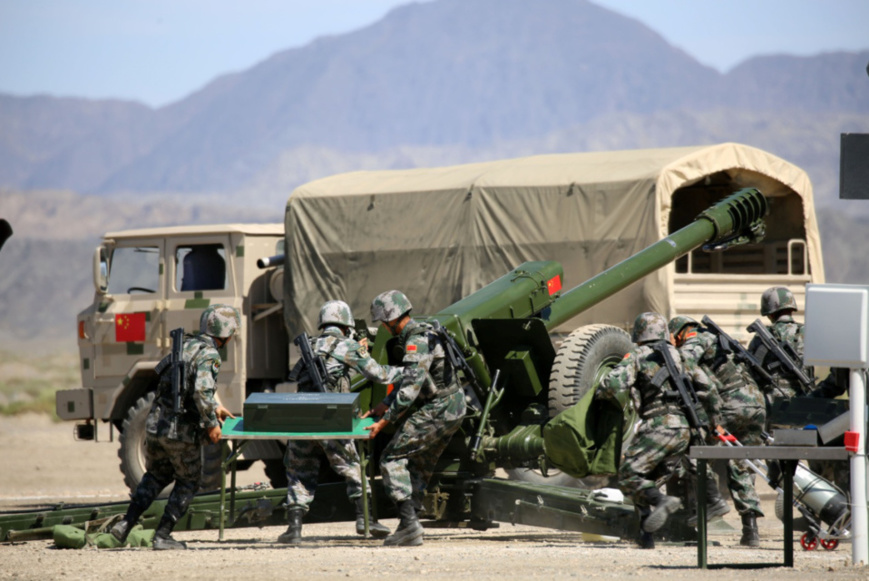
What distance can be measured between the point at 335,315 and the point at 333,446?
2.96 ft

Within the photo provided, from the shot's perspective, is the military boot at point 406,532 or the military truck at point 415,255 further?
the military truck at point 415,255

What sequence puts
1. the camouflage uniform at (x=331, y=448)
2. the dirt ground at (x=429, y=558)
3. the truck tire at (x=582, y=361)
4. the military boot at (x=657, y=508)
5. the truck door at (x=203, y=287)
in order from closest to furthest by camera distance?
the dirt ground at (x=429, y=558)
the military boot at (x=657, y=508)
the camouflage uniform at (x=331, y=448)
the truck tire at (x=582, y=361)
the truck door at (x=203, y=287)

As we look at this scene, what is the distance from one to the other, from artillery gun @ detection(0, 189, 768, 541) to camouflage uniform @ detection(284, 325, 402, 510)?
9.7 inches

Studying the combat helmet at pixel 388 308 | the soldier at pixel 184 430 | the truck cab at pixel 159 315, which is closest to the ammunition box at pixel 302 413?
the soldier at pixel 184 430

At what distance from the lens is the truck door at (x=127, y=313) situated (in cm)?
1294

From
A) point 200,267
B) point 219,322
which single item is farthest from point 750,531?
point 200,267

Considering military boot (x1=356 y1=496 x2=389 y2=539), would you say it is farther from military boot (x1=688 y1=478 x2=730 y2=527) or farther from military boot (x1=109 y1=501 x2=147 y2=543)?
military boot (x1=688 y1=478 x2=730 y2=527)

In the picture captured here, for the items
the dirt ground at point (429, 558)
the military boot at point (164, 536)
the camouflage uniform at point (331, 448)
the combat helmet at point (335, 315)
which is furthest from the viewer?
the combat helmet at point (335, 315)

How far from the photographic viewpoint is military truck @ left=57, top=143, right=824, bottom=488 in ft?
37.2

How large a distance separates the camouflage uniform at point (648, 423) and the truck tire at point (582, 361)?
3.24ft

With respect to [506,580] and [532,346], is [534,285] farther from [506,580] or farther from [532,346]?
[506,580]

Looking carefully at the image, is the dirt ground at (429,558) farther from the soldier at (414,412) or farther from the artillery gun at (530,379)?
the artillery gun at (530,379)

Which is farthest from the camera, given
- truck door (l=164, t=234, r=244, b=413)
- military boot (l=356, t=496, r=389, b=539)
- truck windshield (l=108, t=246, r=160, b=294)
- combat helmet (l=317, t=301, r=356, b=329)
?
truck windshield (l=108, t=246, r=160, b=294)

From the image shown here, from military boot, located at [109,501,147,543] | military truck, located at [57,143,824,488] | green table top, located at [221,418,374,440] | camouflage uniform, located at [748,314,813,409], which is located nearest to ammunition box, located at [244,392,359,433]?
green table top, located at [221,418,374,440]
